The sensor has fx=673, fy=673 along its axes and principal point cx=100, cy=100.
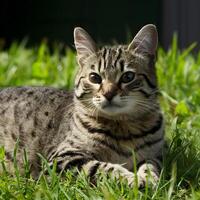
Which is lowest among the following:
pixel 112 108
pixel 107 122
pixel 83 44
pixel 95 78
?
pixel 107 122

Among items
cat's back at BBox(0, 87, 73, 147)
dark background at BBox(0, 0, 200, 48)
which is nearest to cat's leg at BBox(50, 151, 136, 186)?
cat's back at BBox(0, 87, 73, 147)

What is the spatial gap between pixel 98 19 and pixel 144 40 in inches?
213

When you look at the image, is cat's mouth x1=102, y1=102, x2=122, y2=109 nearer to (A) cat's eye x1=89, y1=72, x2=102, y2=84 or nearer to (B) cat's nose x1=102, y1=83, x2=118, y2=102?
(B) cat's nose x1=102, y1=83, x2=118, y2=102

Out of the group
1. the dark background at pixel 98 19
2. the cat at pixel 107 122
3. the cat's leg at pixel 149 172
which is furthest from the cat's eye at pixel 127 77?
the dark background at pixel 98 19

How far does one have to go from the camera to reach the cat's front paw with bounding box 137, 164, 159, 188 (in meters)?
3.41

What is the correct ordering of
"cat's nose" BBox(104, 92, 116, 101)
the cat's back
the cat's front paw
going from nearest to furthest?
the cat's front paw, "cat's nose" BBox(104, 92, 116, 101), the cat's back

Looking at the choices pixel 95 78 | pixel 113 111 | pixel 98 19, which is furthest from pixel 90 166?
pixel 98 19

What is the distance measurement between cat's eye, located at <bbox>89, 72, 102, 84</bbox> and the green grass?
1.94 ft

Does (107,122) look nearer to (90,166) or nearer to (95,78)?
(95,78)

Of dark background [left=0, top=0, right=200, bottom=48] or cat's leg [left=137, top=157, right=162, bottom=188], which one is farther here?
dark background [left=0, top=0, right=200, bottom=48]

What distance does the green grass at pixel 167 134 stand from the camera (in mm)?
3303

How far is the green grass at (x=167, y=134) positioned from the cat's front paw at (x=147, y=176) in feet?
0.14

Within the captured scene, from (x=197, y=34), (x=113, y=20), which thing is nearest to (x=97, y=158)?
(x=197, y=34)

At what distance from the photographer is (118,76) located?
380 cm
